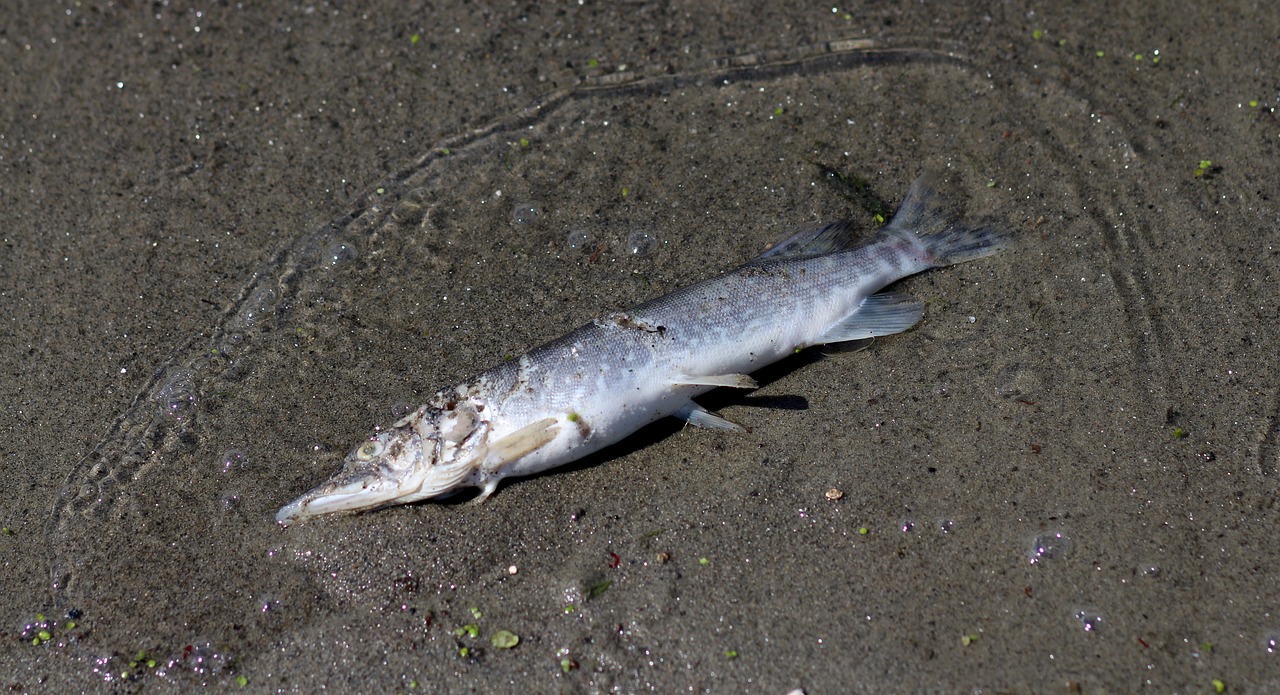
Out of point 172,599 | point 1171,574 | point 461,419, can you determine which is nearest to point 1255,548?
point 1171,574

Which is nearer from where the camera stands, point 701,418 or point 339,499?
point 339,499

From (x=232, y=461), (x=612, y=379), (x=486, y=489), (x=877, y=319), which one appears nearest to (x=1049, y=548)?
(x=877, y=319)

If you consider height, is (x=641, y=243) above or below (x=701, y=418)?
above

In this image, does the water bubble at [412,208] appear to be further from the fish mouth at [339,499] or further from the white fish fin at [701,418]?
the white fish fin at [701,418]

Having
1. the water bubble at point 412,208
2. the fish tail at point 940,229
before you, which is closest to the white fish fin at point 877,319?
the fish tail at point 940,229

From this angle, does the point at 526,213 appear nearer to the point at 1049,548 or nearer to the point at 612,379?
the point at 612,379

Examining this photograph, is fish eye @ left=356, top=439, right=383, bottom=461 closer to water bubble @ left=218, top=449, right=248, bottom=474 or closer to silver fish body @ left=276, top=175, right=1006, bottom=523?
silver fish body @ left=276, top=175, right=1006, bottom=523

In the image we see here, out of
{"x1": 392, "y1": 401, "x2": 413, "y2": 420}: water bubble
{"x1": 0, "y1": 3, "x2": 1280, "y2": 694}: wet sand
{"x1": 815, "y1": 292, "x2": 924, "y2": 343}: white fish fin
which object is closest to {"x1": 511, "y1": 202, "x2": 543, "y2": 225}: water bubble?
{"x1": 0, "y1": 3, "x2": 1280, "y2": 694}: wet sand
